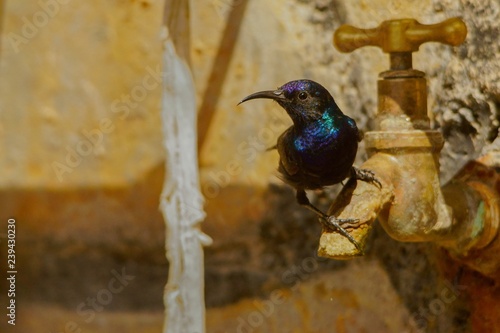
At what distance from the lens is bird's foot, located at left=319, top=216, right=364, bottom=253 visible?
869 mm

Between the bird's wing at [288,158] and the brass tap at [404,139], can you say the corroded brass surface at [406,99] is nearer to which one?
the brass tap at [404,139]

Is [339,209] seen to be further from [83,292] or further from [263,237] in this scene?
[83,292]

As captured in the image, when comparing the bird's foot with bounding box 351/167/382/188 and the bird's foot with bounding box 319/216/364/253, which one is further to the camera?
the bird's foot with bounding box 351/167/382/188

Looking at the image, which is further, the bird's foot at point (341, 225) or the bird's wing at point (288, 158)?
the bird's wing at point (288, 158)

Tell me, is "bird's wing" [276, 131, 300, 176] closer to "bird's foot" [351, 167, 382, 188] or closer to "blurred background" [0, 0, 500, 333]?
"bird's foot" [351, 167, 382, 188]

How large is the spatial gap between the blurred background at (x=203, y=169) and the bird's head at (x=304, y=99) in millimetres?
334

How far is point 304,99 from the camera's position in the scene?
3.34ft

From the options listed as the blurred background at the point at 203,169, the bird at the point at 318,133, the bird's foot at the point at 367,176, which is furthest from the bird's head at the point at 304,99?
the blurred background at the point at 203,169

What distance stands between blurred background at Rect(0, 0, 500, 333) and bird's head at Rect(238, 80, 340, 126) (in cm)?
33

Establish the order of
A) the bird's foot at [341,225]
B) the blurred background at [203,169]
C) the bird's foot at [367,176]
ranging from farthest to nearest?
the blurred background at [203,169]
the bird's foot at [367,176]
the bird's foot at [341,225]

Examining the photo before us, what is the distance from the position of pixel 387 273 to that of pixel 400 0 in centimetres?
54

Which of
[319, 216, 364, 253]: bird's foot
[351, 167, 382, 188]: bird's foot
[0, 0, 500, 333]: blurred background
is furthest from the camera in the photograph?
[0, 0, 500, 333]: blurred background

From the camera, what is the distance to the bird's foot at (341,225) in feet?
2.85

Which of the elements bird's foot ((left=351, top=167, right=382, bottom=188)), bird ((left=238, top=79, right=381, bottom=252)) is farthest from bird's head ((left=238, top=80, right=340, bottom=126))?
bird's foot ((left=351, top=167, right=382, bottom=188))
